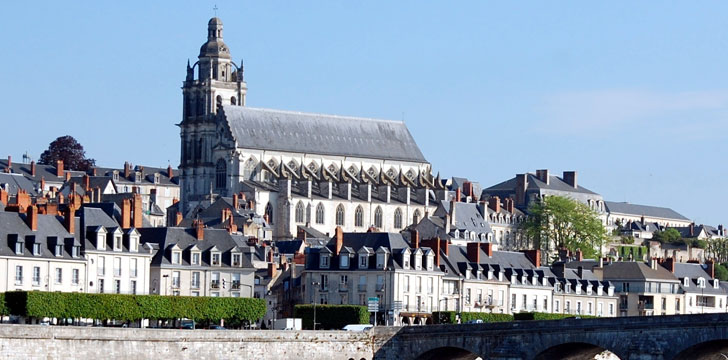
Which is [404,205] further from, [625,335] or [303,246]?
[625,335]

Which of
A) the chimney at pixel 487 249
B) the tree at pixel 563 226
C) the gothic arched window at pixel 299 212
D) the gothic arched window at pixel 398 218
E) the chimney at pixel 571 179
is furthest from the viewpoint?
the chimney at pixel 571 179

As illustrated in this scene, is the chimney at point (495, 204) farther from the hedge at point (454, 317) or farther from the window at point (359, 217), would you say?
the hedge at point (454, 317)

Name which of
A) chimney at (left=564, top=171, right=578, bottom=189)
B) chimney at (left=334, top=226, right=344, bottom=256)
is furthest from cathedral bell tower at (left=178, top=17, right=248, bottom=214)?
chimney at (left=334, top=226, right=344, bottom=256)

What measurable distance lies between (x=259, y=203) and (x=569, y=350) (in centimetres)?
7321

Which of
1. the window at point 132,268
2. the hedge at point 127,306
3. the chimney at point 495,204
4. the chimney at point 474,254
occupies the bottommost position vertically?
the hedge at point 127,306

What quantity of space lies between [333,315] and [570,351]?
14997 mm

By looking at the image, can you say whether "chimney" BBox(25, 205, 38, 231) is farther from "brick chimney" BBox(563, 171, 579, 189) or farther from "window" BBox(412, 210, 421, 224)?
"brick chimney" BBox(563, 171, 579, 189)

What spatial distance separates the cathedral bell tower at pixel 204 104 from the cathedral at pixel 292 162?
3.1 inches

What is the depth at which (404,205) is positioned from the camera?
14800 cm

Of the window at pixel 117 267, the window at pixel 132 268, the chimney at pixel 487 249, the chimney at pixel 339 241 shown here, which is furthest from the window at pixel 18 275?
the chimney at pixel 487 249

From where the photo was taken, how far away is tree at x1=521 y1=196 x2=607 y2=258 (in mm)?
142875

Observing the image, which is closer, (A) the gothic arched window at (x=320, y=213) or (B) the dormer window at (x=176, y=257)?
(B) the dormer window at (x=176, y=257)

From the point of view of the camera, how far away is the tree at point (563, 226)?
143 meters

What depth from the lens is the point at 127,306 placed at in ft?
240
